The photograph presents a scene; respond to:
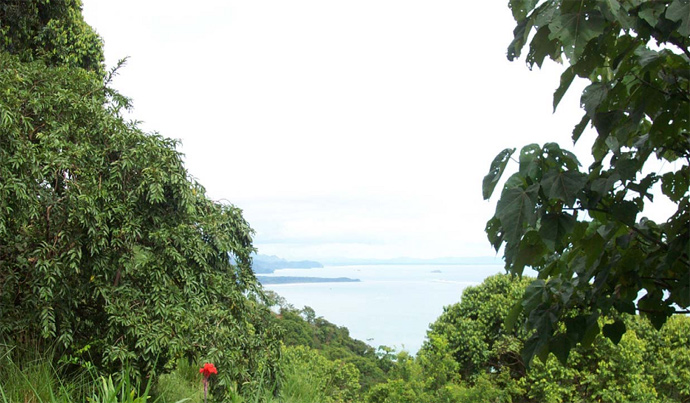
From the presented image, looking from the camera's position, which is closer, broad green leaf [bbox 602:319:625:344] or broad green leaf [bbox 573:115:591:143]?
broad green leaf [bbox 573:115:591:143]

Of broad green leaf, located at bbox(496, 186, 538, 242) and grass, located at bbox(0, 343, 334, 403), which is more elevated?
broad green leaf, located at bbox(496, 186, 538, 242)

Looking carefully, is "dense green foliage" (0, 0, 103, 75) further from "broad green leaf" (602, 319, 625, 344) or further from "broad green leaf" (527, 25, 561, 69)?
"broad green leaf" (602, 319, 625, 344)

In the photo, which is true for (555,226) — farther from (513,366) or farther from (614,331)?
(513,366)

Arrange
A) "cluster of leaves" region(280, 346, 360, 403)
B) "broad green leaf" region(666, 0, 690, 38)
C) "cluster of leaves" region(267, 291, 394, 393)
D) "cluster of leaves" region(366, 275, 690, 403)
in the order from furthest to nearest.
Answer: "cluster of leaves" region(267, 291, 394, 393), "cluster of leaves" region(366, 275, 690, 403), "cluster of leaves" region(280, 346, 360, 403), "broad green leaf" region(666, 0, 690, 38)

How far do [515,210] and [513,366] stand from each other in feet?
15.8

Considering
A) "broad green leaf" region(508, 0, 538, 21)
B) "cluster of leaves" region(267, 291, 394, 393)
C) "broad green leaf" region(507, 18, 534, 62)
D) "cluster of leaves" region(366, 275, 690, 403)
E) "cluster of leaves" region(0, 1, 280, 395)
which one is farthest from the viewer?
"cluster of leaves" region(267, 291, 394, 393)

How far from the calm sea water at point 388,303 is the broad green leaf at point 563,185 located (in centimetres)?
468

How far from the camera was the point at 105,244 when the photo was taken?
316cm

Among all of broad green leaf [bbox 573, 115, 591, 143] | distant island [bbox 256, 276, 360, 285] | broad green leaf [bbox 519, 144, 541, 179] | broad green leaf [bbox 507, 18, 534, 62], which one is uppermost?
broad green leaf [bbox 507, 18, 534, 62]

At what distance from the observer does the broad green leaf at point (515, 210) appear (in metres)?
1.14

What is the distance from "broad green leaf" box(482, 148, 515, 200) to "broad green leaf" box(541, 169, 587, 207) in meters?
0.11

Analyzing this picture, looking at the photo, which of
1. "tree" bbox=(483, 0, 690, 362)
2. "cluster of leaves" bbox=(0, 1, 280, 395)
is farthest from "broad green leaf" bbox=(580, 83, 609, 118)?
"cluster of leaves" bbox=(0, 1, 280, 395)

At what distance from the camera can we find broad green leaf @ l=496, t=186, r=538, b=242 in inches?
44.8

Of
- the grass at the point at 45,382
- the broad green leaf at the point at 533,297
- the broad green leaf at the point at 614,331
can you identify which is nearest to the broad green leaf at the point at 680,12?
the broad green leaf at the point at 533,297
